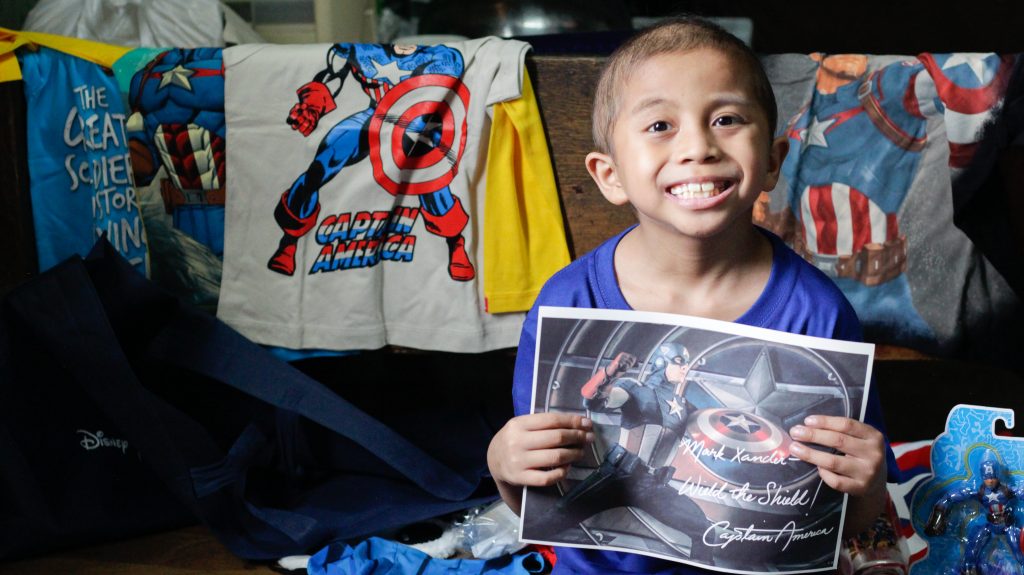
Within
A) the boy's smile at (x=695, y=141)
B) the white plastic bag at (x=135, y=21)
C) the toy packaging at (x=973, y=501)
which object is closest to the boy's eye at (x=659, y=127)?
the boy's smile at (x=695, y=141)

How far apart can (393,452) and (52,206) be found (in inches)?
24.8

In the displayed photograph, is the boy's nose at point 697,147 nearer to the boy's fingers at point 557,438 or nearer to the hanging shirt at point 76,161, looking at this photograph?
the boy's fingers at point 557,438

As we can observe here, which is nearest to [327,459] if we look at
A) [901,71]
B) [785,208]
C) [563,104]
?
[563,104]

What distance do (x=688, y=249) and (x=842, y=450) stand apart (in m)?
0.22

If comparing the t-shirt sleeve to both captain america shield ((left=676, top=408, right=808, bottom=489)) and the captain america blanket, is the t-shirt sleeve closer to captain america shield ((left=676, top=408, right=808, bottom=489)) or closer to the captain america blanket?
captain america shield ((left=676, top=408, right=808, bottom=489))

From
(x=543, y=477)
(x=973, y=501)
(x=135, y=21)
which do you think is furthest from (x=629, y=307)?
(x=135, y=21)

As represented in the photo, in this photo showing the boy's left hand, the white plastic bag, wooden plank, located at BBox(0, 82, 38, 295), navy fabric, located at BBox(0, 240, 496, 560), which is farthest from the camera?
the white plastic bag

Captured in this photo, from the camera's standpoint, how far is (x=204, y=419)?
4.79 ft

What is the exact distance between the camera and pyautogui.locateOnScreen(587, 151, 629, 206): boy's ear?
0.87 m

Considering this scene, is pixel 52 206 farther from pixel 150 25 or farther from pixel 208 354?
pixel 150 25

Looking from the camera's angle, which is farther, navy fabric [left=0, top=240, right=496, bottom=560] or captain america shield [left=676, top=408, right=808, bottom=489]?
navy fabric [left=0, top=240, right=496, bottom=560]

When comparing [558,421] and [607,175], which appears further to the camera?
[607,175]

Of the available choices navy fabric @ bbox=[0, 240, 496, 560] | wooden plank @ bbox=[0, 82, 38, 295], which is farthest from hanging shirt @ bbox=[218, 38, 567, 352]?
wooden plank @ bbox=[0, 82, 38, 295]
